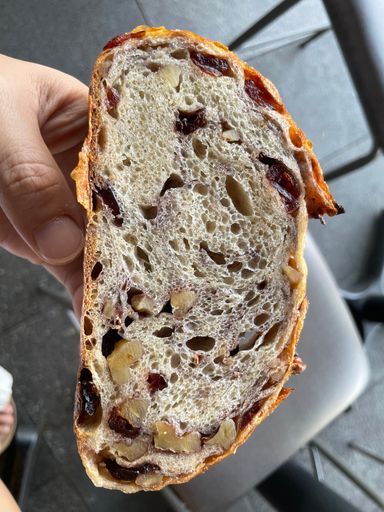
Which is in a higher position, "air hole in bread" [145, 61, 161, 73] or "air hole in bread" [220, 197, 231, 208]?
"air hole in bread" [145, 61, 161, 73]

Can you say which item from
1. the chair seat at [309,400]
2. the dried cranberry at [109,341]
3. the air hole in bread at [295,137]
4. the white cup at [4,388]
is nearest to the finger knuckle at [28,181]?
the dried cranberry at [109,341]

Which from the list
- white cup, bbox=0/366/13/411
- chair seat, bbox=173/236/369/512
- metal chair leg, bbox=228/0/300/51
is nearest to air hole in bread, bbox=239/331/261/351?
chair seat, bbox=173/236/369/512

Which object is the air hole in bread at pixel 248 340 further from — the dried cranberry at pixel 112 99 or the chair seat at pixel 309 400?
the chair seat at pixel 309 400

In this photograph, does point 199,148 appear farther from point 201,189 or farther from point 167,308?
point 167,308

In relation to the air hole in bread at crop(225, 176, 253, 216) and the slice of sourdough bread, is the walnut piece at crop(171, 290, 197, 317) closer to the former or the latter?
the slice of sourdough bread

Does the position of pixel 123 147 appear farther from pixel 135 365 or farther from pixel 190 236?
pixel 135 365

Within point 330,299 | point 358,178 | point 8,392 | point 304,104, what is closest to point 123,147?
point 330,299
